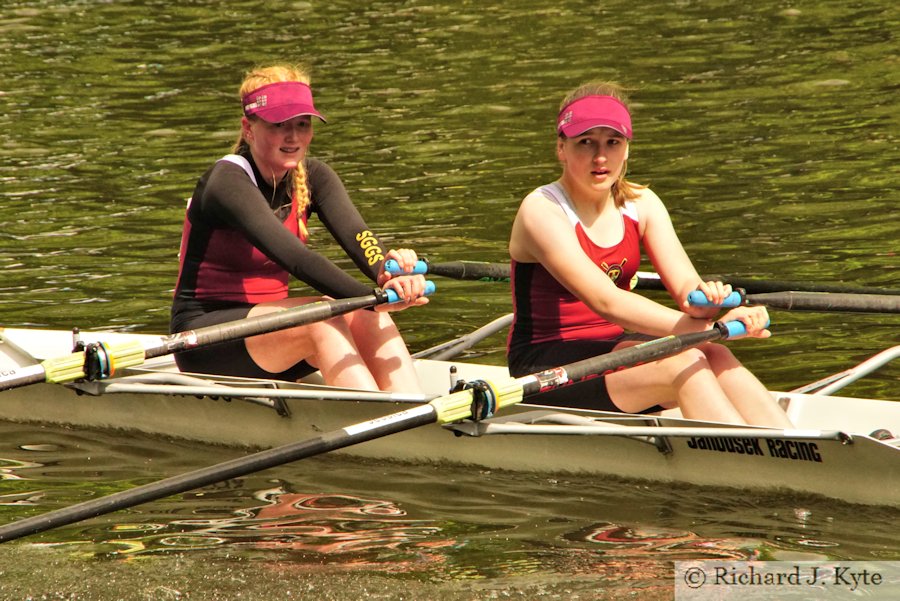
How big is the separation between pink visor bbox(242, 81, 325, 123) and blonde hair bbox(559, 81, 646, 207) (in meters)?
1.38

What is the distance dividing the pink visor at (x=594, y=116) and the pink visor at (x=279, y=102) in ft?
4.66

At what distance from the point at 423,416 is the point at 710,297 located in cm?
138

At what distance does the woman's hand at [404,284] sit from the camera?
23.3ft

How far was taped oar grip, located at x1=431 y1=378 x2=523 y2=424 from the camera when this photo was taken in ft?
19.9

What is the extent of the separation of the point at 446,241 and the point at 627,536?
5.69m

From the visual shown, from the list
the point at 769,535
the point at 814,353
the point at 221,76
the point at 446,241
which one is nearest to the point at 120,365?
the point at 769,535

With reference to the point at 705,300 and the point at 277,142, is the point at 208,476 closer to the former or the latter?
the point at 277,142

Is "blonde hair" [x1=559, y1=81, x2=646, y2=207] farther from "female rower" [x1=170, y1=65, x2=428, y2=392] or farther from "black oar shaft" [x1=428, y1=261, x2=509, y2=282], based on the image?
"black oar shaft" [x1=428, y1=261, x2=509, y2=282]

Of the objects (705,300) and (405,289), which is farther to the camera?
(405,289)

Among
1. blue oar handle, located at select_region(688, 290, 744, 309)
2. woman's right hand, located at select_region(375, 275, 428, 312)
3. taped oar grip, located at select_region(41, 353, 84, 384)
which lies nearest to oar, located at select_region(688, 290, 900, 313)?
blue oar handle, located at select_region(688, 290, 744, 309)

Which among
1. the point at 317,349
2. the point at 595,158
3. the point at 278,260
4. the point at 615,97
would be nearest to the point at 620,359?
the point at 595,158

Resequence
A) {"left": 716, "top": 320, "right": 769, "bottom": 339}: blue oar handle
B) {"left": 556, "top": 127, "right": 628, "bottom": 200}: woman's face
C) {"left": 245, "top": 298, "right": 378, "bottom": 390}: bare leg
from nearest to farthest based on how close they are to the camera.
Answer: {"left": 716, "top": 320, "right": 769, "bottom": 339}: blue oar handle → {"left": 556, "top": 127, "right": 628, "bottom": 200}: woman's face → {"left": 245, "top": 298, "right": 378, "bottom": 390}: bare leg

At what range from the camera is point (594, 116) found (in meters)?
6.34

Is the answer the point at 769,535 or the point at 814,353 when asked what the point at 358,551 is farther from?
the point at 814,353
